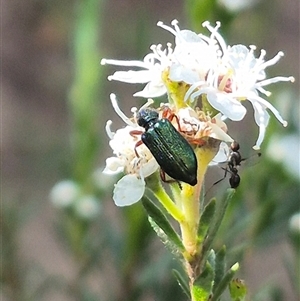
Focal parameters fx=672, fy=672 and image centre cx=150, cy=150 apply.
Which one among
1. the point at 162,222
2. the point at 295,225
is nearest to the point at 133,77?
the point at 162,222

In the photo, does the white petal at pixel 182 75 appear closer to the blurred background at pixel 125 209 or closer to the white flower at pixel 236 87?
the white flower at pixel 236 87

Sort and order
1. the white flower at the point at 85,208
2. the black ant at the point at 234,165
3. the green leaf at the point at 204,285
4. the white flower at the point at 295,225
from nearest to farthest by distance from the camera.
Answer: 1. the green leaf at the point at 204,285
2. the black ant at the point at 234,165
3. the white flower at the point at 295,225
4. the white flower at the point at 85,208

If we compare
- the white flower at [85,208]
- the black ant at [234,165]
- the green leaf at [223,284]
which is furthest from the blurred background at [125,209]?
the green leaf at [223,284]

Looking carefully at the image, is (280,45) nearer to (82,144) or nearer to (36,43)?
(36,43)

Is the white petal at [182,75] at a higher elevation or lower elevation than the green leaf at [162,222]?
higher

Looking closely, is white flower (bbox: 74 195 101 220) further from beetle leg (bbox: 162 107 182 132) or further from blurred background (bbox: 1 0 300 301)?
beetle leg (bbox: 162 107 182 132)

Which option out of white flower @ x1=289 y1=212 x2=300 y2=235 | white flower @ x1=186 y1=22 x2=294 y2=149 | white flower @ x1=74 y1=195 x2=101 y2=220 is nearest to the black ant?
white flower @ x1=186 y1=22 x2=294 y2=149

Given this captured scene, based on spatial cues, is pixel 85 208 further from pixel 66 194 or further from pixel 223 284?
pixel 223 284
